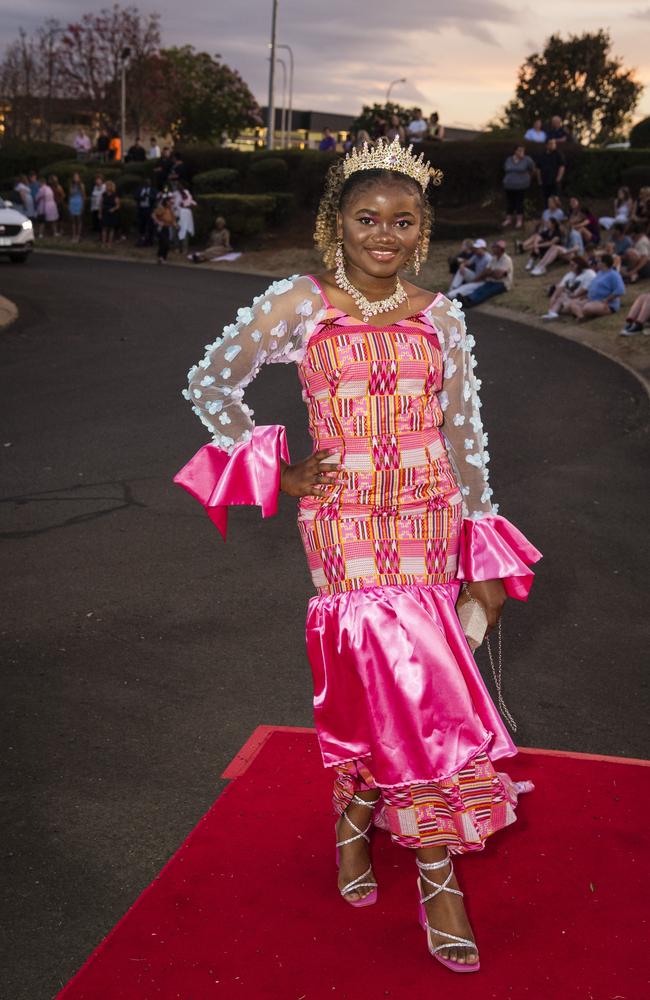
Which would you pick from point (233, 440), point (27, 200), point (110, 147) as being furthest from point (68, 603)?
point (110, 147)

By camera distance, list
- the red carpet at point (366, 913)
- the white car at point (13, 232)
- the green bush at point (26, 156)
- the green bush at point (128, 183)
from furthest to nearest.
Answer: the green bush at point (26, 156), the green bush at point (128, 183), the white car at point (13, 232), the red carpet at point (366, 913)

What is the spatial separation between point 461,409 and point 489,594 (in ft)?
1.84

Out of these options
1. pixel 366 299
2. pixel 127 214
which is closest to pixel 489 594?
pixel 366 299

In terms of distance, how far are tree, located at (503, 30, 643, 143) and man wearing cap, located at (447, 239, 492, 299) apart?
119 ft

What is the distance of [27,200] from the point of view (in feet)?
105

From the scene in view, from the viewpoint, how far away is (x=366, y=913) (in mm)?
3230

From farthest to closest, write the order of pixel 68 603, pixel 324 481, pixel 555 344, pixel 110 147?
pixel 110 147 → pixel 555 344 → pixel 68 603 → pixel 324 481

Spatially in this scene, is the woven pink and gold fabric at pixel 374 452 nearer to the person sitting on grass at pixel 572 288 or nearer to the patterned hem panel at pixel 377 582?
the patterned hem panel at pixel 377 582

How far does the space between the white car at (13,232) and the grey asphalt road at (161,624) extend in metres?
13.3

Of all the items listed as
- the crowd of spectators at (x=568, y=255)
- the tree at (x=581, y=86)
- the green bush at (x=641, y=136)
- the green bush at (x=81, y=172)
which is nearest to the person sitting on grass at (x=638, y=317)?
the crowd of spectators at (x=568, y=255)

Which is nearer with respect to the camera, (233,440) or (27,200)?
(233,440)

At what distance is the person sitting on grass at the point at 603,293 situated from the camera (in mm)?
17477

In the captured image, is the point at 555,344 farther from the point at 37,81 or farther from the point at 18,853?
the point at 37,81

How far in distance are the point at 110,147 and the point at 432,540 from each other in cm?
4317
